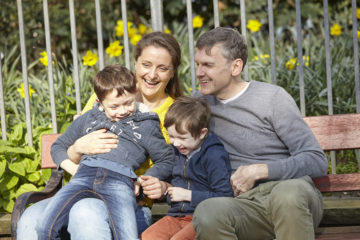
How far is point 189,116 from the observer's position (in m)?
2.76

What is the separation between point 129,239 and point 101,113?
77 cm

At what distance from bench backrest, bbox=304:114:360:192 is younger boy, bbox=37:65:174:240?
2.85ft

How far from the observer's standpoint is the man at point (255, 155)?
2.44 m

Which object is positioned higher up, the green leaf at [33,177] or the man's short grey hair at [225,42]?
the man's short grey hair at [225,42]

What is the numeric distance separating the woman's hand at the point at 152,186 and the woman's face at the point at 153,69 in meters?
0.55

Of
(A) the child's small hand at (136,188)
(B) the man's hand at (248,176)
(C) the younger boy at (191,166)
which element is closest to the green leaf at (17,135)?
(A) the child's small hand at (136,188)

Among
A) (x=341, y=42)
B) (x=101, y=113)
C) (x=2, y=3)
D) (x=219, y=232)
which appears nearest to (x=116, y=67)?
(x=101, y=113)

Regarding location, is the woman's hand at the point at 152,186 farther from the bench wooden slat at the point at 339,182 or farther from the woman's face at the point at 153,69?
the bench wooden slat at the point at 339,182

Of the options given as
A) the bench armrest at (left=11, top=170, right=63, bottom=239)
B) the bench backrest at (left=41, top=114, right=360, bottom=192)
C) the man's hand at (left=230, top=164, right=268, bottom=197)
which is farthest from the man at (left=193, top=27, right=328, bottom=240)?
the bench armrest at (left=11, top=170, right=63, bottom=239)

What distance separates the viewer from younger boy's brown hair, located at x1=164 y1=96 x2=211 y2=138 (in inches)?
108

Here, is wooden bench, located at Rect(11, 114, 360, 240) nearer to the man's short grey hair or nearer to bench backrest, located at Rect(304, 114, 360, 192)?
bench backrest, located at Rect(304, 114, 360, 192)

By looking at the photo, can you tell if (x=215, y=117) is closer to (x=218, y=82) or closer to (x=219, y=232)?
(x=218, y=82)

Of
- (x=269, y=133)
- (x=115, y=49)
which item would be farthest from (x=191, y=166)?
(x=115, y=49)

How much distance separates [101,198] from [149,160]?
0.44 meters
